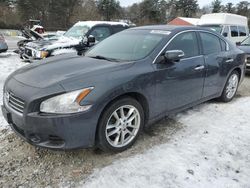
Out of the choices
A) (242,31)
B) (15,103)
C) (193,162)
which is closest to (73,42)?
(15,103)

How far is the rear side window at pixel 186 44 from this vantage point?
12.5ft

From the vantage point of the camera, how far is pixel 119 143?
3221 mm

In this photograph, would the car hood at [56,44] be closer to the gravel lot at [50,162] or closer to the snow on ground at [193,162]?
the gravel lot at [50,162]

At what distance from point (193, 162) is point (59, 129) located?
63.1 inches

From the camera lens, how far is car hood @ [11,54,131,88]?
2892mm

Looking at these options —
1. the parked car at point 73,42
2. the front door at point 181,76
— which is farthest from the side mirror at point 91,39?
the front door at point 181,76

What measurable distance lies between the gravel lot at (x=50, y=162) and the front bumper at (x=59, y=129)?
30cm

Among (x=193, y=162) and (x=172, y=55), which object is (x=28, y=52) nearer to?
(x=172, y=55)

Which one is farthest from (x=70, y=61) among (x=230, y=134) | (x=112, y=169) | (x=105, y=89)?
(x=230, y=134)

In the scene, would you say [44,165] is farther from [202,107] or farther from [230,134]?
[202,107]

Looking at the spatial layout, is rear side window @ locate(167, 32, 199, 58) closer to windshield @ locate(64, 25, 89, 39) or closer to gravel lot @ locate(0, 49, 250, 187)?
gravel lot @ locate(0, 49, 250, 187)

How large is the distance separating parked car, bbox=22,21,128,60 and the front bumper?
4387mm

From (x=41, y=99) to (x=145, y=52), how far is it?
5.24ft

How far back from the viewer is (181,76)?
3760 millimetres
